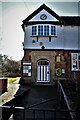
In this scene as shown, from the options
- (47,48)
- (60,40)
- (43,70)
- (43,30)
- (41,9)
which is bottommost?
(43,70)

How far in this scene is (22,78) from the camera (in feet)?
19.4

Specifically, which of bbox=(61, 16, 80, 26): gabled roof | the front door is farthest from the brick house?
bbox=(61, 16, 80, 26): gabled roof

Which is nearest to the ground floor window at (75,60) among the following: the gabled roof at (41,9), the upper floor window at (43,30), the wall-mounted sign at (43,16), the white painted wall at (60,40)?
the white painted wall at (60,40)

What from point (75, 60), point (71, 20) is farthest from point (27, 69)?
point (71, 20)

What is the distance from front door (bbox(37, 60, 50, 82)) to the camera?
239 inches

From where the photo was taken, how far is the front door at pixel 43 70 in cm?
607

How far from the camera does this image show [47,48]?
6281 mm

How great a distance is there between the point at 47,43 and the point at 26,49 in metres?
0.68

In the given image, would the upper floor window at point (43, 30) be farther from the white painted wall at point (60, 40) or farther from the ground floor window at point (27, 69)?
the ground floor window at point (27, 69)

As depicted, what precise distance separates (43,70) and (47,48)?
693 mm

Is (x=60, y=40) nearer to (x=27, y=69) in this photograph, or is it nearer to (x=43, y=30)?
(x=43, y=30)

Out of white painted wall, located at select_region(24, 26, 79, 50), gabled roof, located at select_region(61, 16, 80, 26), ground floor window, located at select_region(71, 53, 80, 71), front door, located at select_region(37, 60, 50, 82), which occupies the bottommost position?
front door, located at select_region(37, 60, 50, 82)

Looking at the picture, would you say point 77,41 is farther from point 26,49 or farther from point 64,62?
point 26,49

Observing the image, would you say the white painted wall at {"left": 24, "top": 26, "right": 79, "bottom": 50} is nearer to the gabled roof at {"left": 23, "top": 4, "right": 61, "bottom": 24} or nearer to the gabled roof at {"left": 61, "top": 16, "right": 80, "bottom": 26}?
the gabled roof at {"left": 61, "top": 16, "right": 80, "bottom": 26}
